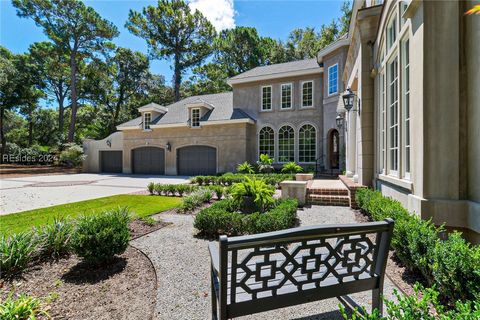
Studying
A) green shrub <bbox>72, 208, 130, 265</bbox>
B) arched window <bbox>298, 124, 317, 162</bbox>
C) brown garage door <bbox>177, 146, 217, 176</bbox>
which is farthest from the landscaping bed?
brown garage door <bbox>177, 146, 217, 176</bbox>

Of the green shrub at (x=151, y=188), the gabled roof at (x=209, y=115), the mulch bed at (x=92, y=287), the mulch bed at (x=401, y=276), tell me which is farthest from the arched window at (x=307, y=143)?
the mulch bed at (x=92, y=287)

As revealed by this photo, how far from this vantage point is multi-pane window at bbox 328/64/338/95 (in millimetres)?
15859

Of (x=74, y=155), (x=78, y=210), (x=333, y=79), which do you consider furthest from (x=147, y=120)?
(x=333, y=79)

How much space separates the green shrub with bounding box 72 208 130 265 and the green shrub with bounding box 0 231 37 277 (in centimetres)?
76

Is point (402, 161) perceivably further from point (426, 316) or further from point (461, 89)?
point (426, 316)

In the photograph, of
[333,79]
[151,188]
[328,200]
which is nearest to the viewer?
[328,200]

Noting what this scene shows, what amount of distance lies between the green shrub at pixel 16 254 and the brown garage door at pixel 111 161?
2205 cm

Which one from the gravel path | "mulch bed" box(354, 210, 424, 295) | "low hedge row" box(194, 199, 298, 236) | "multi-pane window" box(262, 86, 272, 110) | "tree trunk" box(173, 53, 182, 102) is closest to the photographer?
the gravel path

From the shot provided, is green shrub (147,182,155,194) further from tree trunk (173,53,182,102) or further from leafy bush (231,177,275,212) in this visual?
tree trunk (173,53,182,102)

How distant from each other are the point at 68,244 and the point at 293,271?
4.26 meters

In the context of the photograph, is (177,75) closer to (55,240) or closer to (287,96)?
(287,96)

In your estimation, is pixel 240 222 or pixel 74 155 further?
pixel 74 155

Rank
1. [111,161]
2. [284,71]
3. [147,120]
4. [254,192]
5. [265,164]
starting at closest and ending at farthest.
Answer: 1. [254,192]
2. [265,164]
3. [284,71]
4. [147,120]
5. [111,161]

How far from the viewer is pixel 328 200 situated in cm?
866
